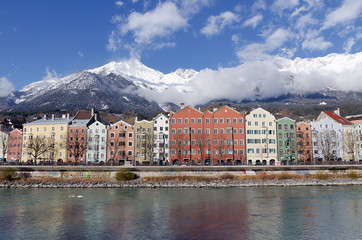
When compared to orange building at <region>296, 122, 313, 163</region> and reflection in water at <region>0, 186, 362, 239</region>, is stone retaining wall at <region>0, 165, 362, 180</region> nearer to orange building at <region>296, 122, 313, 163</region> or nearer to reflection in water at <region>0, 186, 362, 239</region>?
reflection in water at <region>0, 186, 362, 239</region>

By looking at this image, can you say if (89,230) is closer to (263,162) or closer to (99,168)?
(99,168)

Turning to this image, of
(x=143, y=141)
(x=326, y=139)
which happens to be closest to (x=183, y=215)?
(x=143, y=141)

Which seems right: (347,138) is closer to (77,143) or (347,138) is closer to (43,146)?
(77,143)

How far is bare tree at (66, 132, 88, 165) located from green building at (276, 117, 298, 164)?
192 ft

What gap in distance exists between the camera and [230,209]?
4275 cm

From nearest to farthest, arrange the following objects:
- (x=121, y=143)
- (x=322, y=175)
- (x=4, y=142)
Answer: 1. (x=322, y=175)
2. (x=121, y=143)
3. (x=4, y=142)

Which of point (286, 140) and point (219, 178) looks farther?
point (286, 140)

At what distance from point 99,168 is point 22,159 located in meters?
43.9

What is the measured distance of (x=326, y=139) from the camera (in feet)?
318

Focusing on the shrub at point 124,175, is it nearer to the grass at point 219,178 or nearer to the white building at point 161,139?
the grass at point 219,178

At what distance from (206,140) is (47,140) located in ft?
168

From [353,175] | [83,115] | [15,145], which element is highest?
[83,115]

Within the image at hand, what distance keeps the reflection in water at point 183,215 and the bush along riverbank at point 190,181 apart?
30.3ft

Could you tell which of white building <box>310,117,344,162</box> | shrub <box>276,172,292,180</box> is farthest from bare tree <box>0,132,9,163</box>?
white building <box>310,117,344,162</box>
